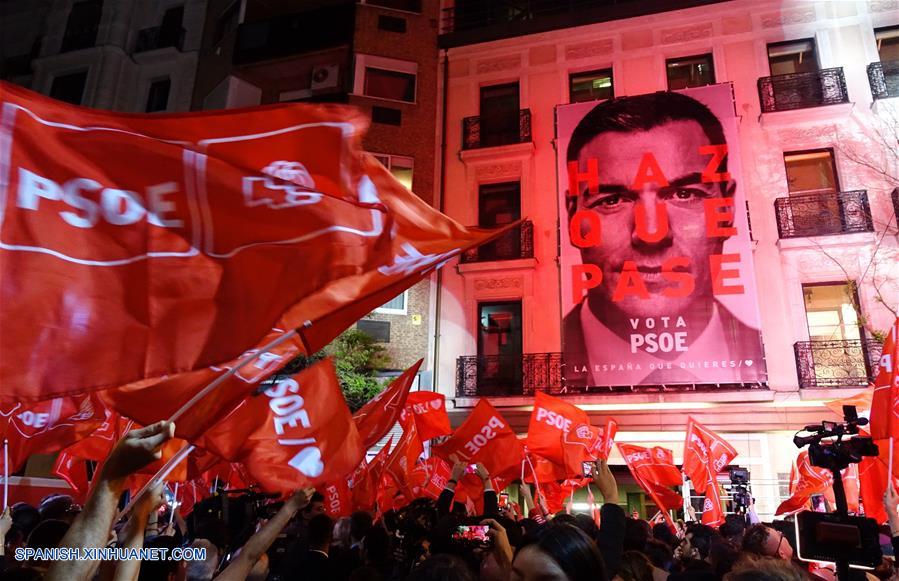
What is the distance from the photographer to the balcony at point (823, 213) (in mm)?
15789

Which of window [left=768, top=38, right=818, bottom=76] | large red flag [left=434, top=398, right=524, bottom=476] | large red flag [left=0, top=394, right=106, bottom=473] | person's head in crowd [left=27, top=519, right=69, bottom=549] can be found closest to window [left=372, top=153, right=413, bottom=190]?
window [left=768, top=38, right=818, bottom=76]

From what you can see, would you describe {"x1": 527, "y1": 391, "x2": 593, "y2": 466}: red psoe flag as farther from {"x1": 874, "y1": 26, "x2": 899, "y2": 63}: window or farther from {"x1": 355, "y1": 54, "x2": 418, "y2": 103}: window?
{"x1": 874, "y1": 26, "x2": 899, "y2": 63}: window

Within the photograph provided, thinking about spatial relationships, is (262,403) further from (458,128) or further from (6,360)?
(458,128)

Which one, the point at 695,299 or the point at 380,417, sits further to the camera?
the point at 695,299

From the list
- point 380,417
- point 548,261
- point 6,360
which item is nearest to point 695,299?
point 548,261

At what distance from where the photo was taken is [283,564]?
491 cm

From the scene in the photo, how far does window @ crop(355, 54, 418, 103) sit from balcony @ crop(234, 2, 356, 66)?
4.71ft

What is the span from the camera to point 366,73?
21219 millimetres

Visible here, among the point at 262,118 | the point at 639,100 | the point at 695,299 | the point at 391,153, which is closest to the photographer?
the point at 262,118

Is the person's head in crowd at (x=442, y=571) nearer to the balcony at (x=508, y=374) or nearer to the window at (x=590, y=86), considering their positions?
the balcony at (x=508, y=374)

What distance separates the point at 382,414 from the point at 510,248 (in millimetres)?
11156

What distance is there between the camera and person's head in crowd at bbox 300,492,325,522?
796 centimetres

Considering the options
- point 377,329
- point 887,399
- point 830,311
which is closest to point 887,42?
point 830,311

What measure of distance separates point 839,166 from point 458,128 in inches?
413
